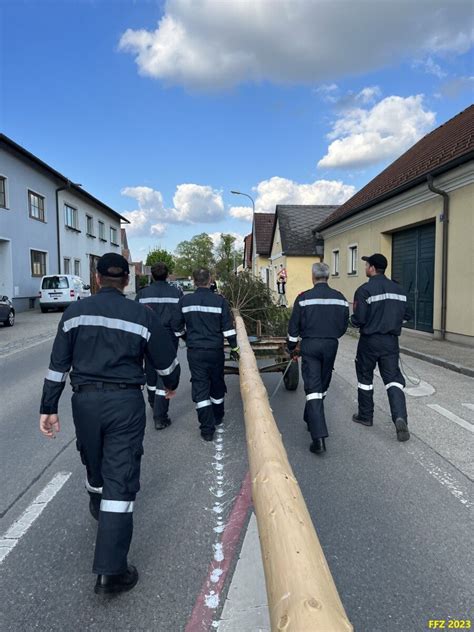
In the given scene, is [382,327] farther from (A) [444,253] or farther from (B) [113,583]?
(A) [444,253]

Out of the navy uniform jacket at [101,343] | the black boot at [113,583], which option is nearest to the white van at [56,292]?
the navy uniform jacket at [101,343]

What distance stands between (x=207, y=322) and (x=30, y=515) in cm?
249

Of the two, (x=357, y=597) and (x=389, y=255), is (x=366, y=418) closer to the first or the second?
(x=357, y=597)

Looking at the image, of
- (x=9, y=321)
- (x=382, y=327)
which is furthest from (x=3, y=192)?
(x=382, y=327)

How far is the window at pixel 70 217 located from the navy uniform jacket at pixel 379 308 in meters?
27.5

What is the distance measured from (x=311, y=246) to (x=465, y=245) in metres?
18.3

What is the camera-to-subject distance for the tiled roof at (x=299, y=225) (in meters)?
29.7

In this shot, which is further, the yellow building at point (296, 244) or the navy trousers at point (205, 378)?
the yellow building at point (296, 244)

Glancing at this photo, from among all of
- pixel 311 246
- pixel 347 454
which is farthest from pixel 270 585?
pixel 311 246

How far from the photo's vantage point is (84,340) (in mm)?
2711

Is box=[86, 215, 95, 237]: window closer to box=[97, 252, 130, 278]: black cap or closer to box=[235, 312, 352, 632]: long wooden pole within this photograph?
box=[97, 252, 130, 278]: black cap

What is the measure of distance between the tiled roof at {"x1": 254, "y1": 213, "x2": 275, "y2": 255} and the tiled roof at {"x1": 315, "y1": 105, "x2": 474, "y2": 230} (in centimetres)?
2184

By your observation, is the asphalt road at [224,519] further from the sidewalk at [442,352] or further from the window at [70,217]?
the window at [70,217]

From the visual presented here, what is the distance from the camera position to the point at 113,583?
255 cm
